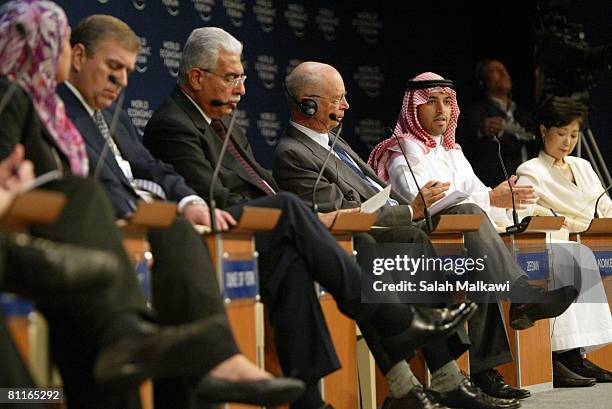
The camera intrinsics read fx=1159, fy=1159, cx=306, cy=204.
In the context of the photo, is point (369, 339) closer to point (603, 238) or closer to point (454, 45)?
point (603, 238)

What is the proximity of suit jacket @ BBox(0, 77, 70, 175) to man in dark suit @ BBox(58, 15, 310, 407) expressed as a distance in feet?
0.54

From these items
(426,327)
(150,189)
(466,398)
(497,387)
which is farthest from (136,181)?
(497,387)

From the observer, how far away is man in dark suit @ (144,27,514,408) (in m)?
3.85

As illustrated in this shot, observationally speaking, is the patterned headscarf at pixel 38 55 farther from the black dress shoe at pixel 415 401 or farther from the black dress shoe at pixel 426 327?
the black dress shoe at pixel 415 401

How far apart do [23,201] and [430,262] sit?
2111 mm

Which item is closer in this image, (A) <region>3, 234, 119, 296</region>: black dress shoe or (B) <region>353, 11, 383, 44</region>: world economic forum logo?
(A) <region>3, 234, 119, 296</region>: black dress shoe

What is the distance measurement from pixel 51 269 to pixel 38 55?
0.96m

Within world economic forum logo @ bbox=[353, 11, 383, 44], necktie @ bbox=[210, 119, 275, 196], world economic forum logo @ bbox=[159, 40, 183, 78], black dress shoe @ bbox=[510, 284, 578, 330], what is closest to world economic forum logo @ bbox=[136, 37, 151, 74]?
world economic forum logo @ bbox=[159, 40, 183, 78]

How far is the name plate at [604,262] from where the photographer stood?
5.07 m

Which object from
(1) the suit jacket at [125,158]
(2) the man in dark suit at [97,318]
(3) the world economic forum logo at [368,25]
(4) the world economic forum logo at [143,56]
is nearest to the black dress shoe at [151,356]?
(2) the man in dark suit at [97,318]

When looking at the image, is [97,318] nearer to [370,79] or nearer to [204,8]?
[204,8]

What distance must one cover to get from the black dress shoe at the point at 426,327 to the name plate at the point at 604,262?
1736 mm

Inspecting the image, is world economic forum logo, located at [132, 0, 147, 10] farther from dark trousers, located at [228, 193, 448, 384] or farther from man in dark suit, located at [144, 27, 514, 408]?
dark trousers, located at [228, 193, 448, 384]

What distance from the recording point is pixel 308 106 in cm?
477
